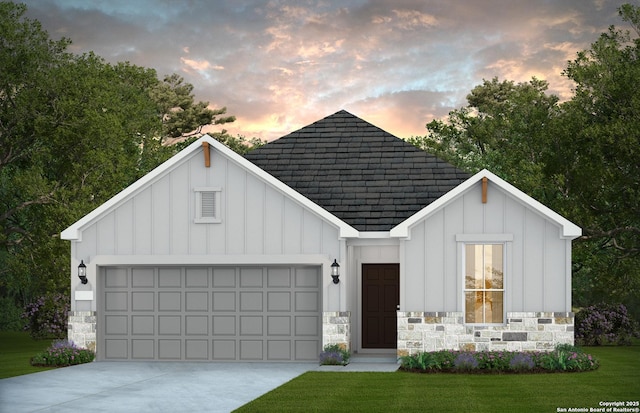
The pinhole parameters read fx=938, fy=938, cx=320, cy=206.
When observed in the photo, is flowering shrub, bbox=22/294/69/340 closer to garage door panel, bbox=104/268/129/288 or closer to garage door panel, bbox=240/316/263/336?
garage door panel, bbox=104/268/129/288

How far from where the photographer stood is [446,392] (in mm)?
15727

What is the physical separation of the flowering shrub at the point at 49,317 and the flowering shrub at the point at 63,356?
37.2 feet

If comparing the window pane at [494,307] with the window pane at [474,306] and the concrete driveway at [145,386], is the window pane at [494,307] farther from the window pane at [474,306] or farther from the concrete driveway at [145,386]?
the concrete driveway at [145,386]

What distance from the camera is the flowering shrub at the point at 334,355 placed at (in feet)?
66.6

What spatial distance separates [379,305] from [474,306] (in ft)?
9.33

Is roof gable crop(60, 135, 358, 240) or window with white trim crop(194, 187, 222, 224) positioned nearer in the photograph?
roof gable crop(60, 135, 358, 240)

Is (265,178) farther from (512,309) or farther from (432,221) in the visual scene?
(512,309)

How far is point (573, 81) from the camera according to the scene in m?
28.4

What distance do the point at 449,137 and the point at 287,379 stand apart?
29653mm

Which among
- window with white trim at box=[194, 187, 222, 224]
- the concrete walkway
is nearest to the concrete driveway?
the concrete walkway

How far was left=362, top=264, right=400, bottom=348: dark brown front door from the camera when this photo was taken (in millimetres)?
22438

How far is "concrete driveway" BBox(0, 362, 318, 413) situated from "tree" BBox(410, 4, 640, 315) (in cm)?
1197

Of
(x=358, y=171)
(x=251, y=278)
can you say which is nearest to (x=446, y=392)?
(x=251, y=278)

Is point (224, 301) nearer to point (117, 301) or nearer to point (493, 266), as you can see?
point (117, 301)
